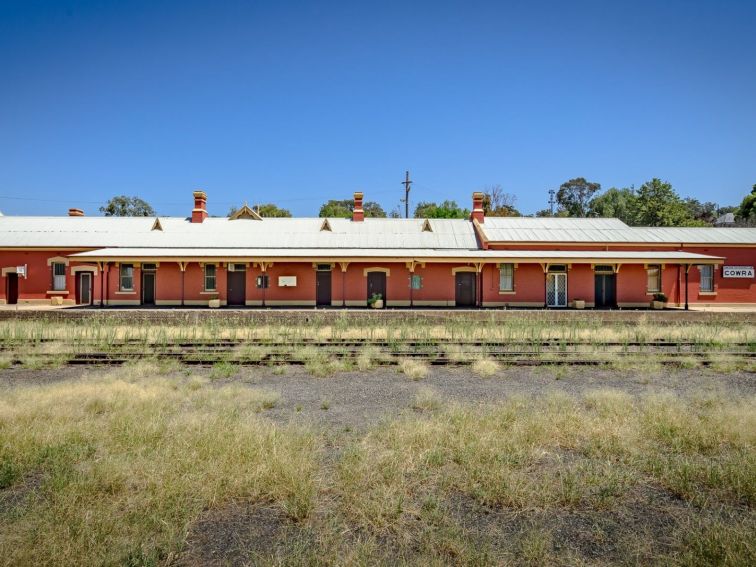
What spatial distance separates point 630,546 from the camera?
335 centimetres

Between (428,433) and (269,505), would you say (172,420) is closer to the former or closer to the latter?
(269,505)

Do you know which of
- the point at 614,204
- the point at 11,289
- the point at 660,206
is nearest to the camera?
the point at 11,289

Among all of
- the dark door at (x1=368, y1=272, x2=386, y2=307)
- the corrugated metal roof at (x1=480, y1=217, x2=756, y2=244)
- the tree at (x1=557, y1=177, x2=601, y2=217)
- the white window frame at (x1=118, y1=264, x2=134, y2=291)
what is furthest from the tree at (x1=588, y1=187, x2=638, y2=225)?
the white window frame at (x1=118, y1=264, x2=134, y2=291)

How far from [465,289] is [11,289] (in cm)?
2427

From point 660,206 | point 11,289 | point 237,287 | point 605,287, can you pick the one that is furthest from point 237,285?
point 660,206

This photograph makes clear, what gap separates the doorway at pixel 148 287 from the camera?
76.9 ft

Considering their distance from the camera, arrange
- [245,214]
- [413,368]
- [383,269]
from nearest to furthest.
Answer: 1. [413,368]
2. [383,269]
3. [245,214]

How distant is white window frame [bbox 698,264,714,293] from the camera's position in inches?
974

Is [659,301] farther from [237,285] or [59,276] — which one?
[59,276]

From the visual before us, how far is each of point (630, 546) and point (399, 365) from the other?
6635 millimetres

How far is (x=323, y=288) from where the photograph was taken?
23641 mm

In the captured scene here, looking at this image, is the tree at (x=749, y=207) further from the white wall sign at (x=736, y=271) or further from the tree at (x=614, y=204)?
the white wall sign at (x=736, y=271)

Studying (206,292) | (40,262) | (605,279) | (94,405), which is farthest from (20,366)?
(605,279)

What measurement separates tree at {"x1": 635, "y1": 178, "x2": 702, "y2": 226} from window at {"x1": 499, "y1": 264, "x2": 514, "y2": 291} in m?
28.7
